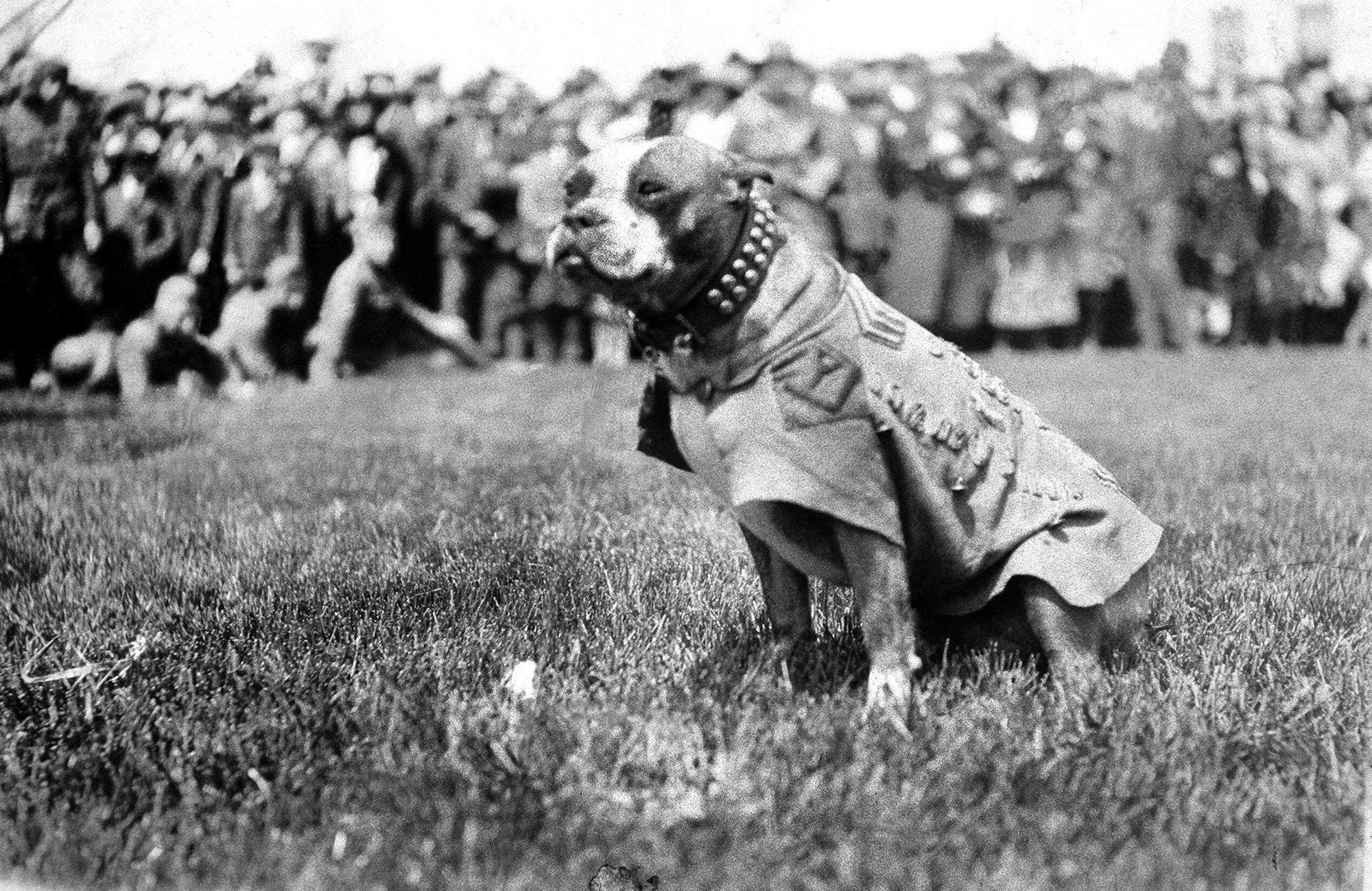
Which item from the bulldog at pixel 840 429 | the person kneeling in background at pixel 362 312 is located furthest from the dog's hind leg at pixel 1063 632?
the person kneeling in background at pixel 362 312

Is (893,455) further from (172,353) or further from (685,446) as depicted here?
(172,353)

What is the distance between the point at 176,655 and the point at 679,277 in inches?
65.3

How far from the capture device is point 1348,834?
2223 millimetres

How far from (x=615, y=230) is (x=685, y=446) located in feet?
1.67

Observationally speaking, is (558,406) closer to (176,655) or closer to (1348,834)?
(176,655)

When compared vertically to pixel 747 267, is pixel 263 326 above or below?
below

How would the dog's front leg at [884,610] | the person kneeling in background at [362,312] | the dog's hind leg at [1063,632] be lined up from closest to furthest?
the dog's front leg at [884,610]
the dog's hind leg at [1063,632]
the person kneeling in background at [362,312]

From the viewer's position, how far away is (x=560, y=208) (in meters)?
3.29

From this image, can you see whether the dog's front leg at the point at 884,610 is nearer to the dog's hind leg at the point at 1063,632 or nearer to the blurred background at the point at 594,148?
the dog's hind leg at the point at 1063,632

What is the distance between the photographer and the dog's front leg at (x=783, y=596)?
284cm

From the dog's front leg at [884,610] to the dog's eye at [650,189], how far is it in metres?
0.75

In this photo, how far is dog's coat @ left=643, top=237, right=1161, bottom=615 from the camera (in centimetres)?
235

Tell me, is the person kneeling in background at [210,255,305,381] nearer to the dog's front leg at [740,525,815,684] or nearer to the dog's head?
the dog's front leg at [740,525,815,684]

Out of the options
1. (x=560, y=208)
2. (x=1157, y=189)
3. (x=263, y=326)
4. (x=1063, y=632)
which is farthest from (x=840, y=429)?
(x=263, y=326)
